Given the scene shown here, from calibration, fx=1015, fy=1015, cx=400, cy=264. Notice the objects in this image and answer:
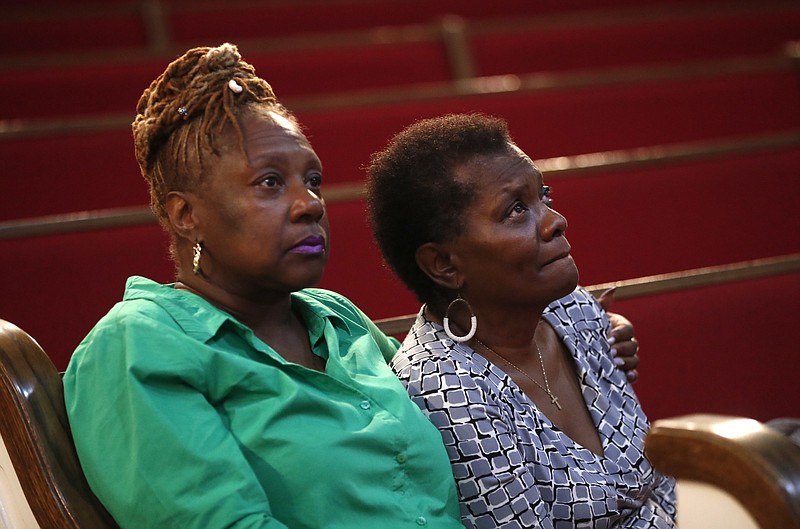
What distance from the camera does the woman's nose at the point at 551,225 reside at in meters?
0.68

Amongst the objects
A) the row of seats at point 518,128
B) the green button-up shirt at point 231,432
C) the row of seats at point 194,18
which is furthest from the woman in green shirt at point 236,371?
the row of seats at point 194,18

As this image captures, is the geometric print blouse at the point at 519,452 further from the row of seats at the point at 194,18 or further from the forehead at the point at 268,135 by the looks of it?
the row of seats at the point at 194,18

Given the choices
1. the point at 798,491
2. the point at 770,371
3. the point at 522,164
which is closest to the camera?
the point at 798,491

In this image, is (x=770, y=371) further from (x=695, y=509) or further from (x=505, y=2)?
(x=505, y=2)

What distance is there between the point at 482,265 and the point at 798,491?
0.29m

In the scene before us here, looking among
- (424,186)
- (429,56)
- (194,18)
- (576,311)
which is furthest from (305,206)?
(194,18)

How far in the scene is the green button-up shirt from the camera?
51cm

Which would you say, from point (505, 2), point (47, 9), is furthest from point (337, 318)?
point (505, 2)

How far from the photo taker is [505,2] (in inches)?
78.4

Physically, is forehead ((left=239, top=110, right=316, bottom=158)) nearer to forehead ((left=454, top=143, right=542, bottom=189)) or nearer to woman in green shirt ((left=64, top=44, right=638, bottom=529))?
woman in green shirt ((left=64, top=44, right=638, bottom=529))

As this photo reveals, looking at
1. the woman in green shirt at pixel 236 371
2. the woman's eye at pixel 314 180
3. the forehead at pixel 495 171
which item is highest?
the forehead at pixel 495 171

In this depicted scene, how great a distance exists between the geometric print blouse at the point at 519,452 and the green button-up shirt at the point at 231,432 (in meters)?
0.02

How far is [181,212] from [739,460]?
34 centimetres

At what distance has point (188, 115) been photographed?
60 centimetres
